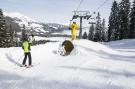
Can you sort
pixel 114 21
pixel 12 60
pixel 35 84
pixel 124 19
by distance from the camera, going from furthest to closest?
pixel 114 21
pixel 124 19
pixel 12 60
pixel 35 84

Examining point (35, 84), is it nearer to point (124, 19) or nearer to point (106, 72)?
point (106, 72)

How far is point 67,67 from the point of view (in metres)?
16.3

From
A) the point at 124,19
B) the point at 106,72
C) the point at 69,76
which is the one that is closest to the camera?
the point at 69,76

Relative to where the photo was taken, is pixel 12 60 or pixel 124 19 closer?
pixel 12 60

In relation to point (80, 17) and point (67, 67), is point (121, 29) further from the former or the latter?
point (67, 67)

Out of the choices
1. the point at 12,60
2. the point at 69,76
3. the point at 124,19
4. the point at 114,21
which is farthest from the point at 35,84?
the point at 114,21

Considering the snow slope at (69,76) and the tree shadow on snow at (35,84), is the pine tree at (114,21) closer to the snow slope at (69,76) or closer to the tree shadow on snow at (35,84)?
the snow slope at (69,76)

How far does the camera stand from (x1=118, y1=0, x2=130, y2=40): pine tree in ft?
255

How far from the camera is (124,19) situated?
3086 inches

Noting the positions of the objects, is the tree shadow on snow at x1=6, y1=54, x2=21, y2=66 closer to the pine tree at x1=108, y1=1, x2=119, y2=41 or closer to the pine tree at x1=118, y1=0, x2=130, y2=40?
the pine tree at x1=118, y1=0, x2=130, y2=40

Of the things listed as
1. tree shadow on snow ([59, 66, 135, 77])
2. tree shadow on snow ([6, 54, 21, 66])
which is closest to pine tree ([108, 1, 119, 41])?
tree shadow on snow ([6, 54, 21, 66])

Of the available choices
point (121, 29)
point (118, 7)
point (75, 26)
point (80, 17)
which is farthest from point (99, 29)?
point (75, 26)

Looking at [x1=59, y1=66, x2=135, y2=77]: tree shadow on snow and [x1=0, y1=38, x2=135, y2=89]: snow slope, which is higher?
[x1=59, y1=66, x2=135, y2=77]: tree shadow on snow

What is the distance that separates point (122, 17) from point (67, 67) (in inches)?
2554
